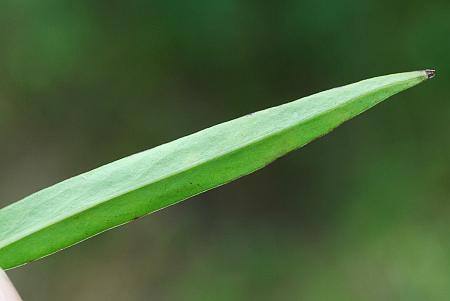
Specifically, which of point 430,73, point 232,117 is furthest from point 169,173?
point 232,117

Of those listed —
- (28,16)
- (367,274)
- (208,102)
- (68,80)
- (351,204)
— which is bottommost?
(367,274)

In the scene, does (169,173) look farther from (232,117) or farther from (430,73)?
(232,117)

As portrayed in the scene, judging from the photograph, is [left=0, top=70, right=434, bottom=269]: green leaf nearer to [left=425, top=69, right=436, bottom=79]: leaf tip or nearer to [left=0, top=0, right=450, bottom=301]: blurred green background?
[left=425, top=69, right=436, bottom=79]: leaf tip

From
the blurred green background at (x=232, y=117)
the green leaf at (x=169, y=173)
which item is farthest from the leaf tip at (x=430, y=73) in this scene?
the blurred green background at (x=232, y=117)

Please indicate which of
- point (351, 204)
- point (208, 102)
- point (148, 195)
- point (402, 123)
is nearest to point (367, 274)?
point (351, 204)

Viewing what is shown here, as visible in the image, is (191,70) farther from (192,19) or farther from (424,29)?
(424,29)

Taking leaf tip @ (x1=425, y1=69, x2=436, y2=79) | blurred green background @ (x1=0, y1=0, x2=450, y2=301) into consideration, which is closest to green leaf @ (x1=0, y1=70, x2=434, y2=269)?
leaf tip @ (x1=425, y1=69, x2=436, y2=79)
